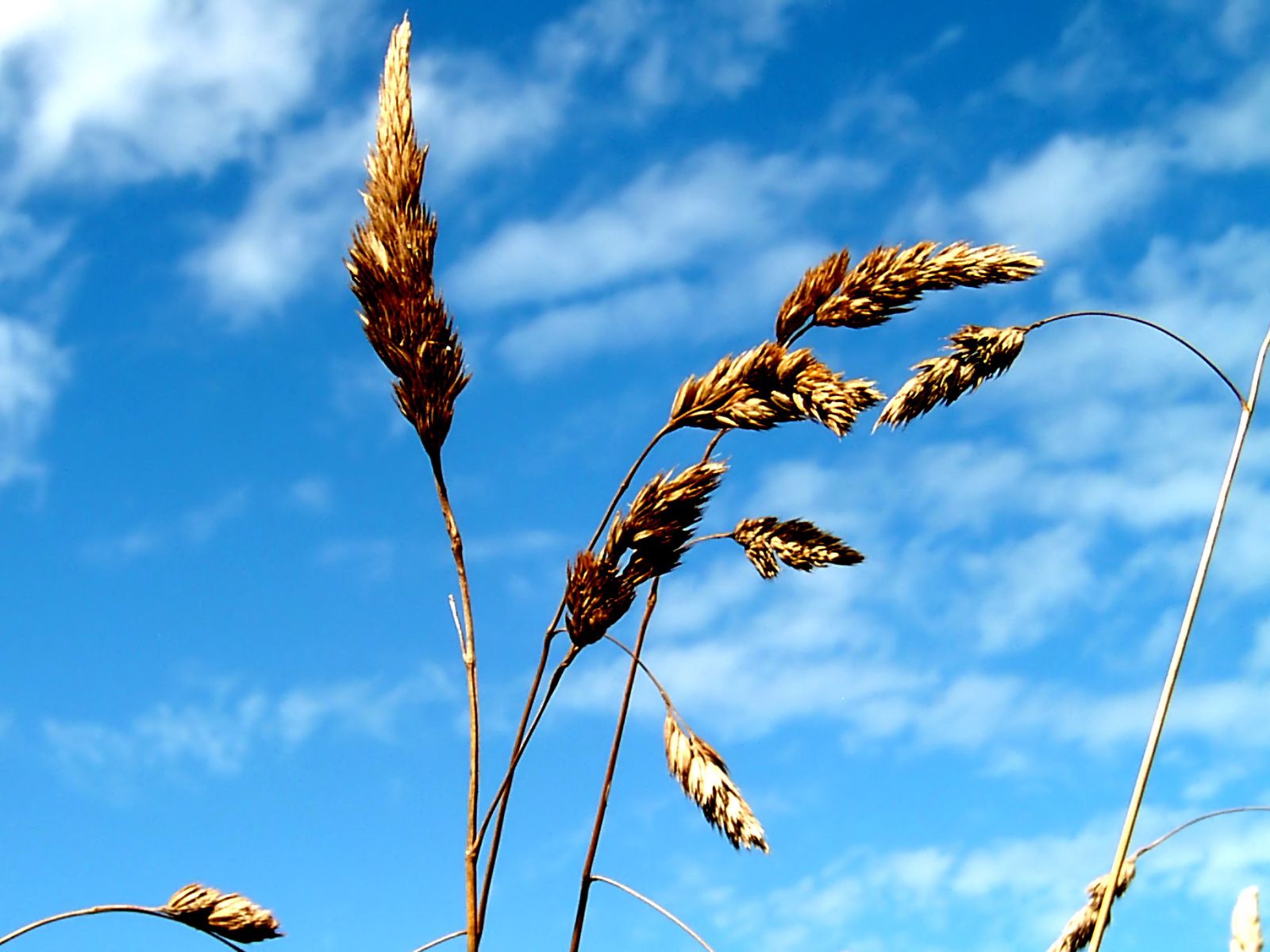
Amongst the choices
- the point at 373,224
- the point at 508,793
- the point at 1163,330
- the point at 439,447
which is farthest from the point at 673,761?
the point at 1163,330

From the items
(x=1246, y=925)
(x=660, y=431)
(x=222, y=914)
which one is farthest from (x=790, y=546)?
(x=222, y=914)

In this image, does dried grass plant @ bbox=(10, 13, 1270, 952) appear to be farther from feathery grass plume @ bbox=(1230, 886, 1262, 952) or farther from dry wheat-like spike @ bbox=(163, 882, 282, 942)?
feathery grass plume @ bbox=(1230, 886, 1262, 952)

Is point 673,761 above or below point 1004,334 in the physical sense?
below

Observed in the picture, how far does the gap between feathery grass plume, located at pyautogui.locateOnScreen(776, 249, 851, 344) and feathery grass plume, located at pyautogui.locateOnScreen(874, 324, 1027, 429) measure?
56 centimetres

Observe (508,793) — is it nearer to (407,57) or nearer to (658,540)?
(658,540)

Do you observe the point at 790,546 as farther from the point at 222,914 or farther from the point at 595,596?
the point at 222,914

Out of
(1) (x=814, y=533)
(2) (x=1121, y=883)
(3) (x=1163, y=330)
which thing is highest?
(3) (x=1163, y=330)

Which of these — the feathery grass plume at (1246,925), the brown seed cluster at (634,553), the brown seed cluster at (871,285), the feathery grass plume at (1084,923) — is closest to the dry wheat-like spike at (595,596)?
the brown seed cluster at (634,553)

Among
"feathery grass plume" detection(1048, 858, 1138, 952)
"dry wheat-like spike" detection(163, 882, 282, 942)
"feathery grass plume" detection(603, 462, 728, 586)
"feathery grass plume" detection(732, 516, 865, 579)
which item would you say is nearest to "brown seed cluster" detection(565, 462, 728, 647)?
"feathery grass plume" detection(603, 462, 728, 586)

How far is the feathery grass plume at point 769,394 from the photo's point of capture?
1.96m

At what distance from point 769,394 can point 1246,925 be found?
40.2 inches

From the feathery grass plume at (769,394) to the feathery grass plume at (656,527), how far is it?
16 centimetres

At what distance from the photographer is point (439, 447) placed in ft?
6.46

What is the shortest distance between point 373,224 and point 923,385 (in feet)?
4.43
